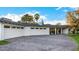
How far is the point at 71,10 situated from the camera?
1030cm

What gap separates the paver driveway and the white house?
7.6 inches

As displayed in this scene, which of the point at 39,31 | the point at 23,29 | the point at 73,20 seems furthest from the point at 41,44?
the point at 73,20

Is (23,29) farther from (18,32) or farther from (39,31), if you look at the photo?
(39,31)

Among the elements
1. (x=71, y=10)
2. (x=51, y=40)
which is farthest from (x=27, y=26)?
(x=71, y=10)

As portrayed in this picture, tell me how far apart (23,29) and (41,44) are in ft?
2.73

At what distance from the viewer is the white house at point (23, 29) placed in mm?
10469

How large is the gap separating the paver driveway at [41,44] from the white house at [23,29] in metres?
0.19

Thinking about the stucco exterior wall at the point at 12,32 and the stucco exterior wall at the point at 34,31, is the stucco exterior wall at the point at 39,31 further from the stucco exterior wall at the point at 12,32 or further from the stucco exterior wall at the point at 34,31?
the stucco exterior wall at the point at 12,32

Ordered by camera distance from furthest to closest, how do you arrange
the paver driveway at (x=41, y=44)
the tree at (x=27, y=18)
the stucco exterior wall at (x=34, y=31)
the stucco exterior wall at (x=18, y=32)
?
the stucco exterior wall at (x=34, y=31)
the stucco exterior wall at (x=18, y=32)
the tree at (x=27, y=18)
the paver driveway at (x=41, y=44)

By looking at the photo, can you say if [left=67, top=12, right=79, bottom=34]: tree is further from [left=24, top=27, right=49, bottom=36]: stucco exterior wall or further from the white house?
[left=24, top=27, right=49, bottom=36]: stucco exterior wall

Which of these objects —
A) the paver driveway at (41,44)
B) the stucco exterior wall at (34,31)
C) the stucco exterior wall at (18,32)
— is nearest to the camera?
the paver driveway at (41,44)

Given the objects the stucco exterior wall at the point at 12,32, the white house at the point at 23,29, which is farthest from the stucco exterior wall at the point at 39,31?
the stucco exterior wall at the point at 12,32
